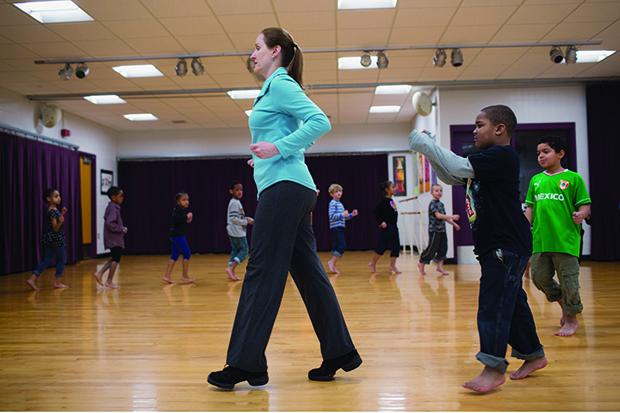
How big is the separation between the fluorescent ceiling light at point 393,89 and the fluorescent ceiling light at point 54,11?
520 centimetres

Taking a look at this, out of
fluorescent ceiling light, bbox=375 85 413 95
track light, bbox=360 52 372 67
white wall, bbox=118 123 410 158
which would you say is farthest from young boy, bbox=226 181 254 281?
white wall, bbox=118 123 410 158

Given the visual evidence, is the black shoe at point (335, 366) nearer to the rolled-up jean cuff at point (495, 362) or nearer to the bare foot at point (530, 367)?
the rolled-up jean cuff at point (495, 362)

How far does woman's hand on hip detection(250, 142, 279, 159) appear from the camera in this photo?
209cm

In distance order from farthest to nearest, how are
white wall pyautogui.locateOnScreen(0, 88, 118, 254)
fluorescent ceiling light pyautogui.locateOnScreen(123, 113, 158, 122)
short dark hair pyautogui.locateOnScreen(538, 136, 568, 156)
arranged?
fluorescent ceiling light pyautogui.locateOnScreen(123, 113, 158, 122)
white wall pyautogui.locateOnScreen(0, 88, 118, 254)
short dark hair pyautogui.locateOnScreen(538, 136, 568, 156)

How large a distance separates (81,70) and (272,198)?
245 inches

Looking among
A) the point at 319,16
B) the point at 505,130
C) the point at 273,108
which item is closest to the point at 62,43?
the point at 319,16

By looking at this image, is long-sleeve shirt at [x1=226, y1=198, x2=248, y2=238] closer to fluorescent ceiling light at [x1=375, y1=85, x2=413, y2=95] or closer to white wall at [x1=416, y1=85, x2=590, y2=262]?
fluorescent ceiling light at [x1=375, y1=85, x2=413, y2=95]

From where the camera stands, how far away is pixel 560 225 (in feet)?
11.0

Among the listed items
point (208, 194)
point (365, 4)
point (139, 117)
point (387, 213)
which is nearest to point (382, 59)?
point (365, 4)

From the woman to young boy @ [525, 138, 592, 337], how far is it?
5.88 feet

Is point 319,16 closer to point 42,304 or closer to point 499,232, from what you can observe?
point 42,304

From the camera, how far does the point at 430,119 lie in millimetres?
10211

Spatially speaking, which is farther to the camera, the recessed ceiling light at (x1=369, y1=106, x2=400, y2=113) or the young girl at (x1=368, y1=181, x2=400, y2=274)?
the recessed ceiling light at (x1=369, y1=106, x2=400, y2=113)

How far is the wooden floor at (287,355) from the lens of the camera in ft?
7.02
